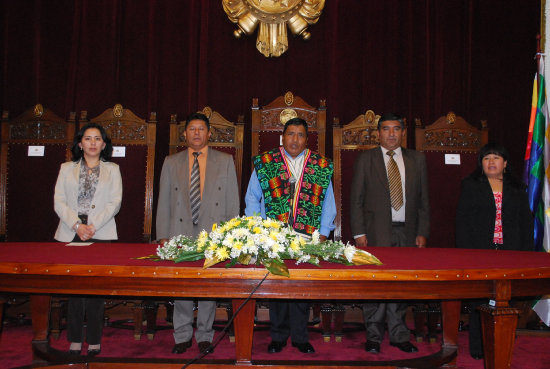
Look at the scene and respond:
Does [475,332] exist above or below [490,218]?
below

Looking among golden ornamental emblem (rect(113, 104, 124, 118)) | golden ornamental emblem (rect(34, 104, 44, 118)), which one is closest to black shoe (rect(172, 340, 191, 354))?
golden ornamental emblem (rect(113, 104, 124, 118))

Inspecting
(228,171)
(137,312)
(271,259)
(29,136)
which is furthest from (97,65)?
(271,259)

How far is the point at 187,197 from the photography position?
2941 millimetres

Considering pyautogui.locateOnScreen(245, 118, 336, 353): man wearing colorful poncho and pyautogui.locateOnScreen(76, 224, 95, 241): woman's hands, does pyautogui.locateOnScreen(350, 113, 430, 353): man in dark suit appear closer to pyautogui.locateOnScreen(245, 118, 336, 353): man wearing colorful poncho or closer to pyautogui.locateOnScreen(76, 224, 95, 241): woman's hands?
pyautogui.locateOnScreen(245, 118, 336, 353): man wearing colorful poncho

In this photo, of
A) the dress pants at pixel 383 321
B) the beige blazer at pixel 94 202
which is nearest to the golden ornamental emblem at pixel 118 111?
the beige blazer at pixel 94 202

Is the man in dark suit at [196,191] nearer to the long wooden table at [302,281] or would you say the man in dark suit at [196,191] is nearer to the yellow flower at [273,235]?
the long wooden table at [302,281]

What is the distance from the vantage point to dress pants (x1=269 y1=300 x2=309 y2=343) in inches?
108

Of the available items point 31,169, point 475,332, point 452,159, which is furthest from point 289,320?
point 31,169

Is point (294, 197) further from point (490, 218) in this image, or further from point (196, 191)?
point (490, 218)

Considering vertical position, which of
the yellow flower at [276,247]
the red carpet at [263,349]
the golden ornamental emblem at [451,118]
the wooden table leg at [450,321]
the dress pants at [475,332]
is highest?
the golden ornamental emblem at [451,118]

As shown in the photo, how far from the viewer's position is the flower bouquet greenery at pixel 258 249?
1.58 metres

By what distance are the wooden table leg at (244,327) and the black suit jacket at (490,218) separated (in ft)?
5.47

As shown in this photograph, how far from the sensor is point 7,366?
97.3 inches

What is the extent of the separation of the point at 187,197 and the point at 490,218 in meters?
1.90
